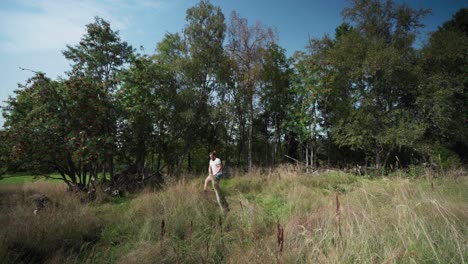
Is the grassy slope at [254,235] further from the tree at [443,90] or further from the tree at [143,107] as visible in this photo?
the tree at [443,90]

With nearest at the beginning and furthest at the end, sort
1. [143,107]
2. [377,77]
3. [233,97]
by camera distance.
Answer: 1. [143,107]
2. [377,77]
3. [233,97]

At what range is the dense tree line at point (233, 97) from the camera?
281 inches

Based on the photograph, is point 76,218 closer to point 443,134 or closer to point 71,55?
point 71,55

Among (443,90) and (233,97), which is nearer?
(443,90)

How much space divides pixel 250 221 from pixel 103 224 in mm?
2988

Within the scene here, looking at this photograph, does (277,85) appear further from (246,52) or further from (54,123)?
(54,123)

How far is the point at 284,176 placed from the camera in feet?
28.7

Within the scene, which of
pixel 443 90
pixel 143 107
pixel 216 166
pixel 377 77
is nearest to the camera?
pixel 216 166

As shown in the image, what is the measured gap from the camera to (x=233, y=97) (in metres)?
17.6

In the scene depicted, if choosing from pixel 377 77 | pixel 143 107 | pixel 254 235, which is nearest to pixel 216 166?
pixel 254 235

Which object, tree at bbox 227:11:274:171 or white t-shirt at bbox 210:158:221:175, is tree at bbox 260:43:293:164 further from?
white t-shirt at bbox 210:158:221:175

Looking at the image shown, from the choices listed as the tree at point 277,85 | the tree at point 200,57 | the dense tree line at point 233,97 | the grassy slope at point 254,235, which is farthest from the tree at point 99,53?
the tree at point 277,85

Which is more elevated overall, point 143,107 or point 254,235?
point 143,107

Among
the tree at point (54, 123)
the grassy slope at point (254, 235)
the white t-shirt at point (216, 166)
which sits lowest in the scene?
the grassy slope at point (254, 235)
